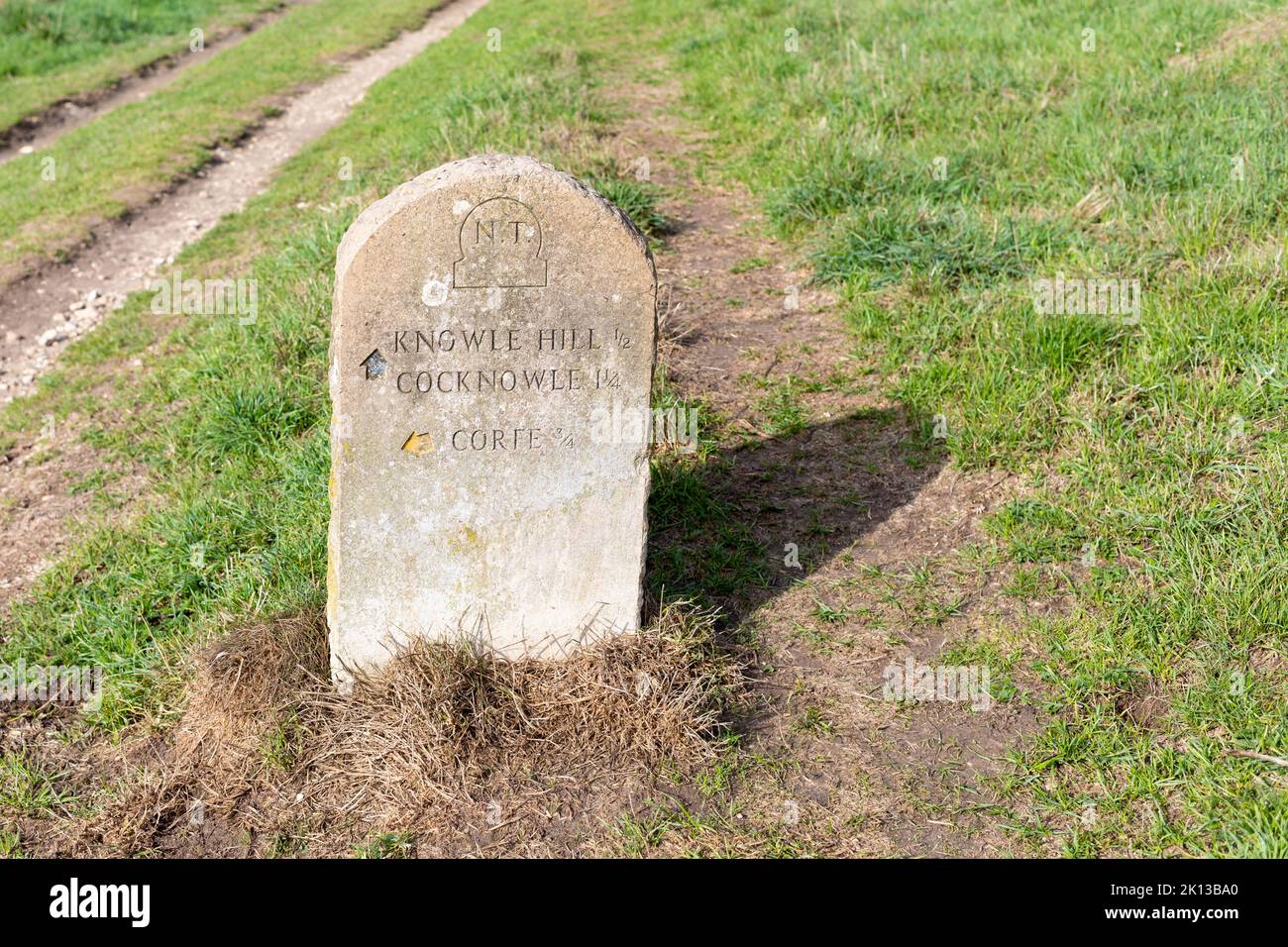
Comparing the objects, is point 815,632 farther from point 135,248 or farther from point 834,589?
point 135,248

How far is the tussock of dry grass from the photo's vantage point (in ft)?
11.7

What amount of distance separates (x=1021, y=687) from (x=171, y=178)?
29.8ft

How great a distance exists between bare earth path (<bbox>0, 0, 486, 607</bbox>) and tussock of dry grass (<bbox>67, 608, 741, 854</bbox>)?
1796 mm

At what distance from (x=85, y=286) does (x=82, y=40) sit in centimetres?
876

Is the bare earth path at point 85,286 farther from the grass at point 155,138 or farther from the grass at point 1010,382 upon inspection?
the grass at point 1010,382

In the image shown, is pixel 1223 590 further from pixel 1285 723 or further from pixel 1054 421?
pixel 1054 421

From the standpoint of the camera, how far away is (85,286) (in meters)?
8.29

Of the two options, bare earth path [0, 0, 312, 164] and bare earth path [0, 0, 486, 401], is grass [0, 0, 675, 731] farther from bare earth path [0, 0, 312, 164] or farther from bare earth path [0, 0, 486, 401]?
bare earth path [0, 0, 312, 164]

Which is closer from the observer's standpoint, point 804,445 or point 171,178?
point 804,445

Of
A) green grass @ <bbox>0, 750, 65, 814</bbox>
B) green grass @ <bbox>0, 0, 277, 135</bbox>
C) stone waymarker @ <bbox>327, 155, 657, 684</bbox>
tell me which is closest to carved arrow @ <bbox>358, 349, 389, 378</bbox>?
stone waymarker @ <bbox>327, 155, 657, 684</bbox>

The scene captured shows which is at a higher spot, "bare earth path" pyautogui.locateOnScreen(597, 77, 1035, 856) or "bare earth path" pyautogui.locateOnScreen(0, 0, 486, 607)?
"bare earth path" pyautogui.locateOnScreen(0, 0, 486, 607)

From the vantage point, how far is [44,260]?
8.49m

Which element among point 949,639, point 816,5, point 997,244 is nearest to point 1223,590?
point 949,639

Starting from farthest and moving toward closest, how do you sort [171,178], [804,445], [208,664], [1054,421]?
[171,178], [804,445], [1054,421], [208,664]
